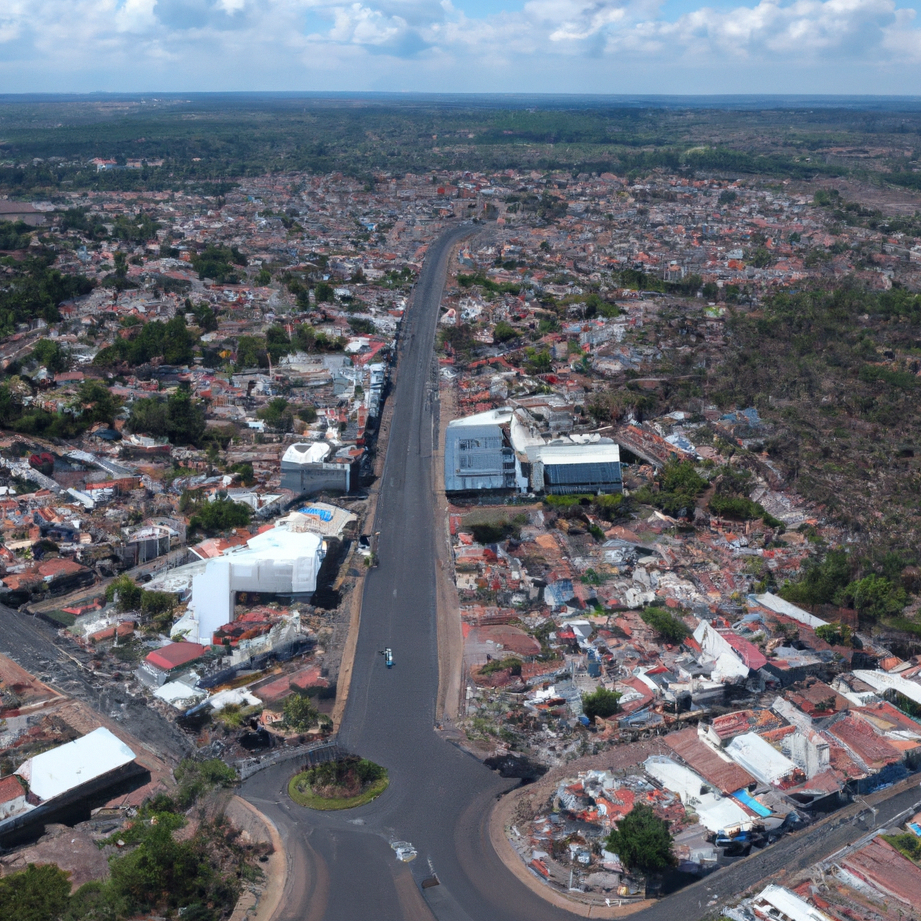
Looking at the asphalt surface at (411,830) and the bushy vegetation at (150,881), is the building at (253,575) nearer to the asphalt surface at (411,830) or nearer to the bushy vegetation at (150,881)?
the asphalt surface at (411,830)

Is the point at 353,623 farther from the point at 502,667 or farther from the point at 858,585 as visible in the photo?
the point at 858,585

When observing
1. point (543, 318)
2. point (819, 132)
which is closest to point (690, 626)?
point (543, 318)

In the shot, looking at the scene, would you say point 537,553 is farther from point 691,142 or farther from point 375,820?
point 691,142

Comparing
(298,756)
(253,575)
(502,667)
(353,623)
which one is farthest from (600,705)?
(253,575)

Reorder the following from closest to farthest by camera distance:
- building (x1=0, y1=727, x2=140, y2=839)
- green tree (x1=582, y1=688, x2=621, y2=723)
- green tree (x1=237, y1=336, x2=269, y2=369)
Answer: building (x1=0, y1=727, x2=140, y2=839) < green tree (x1=582, y1=688, x2=621, y2=723) < green tree (x1=237, y1=336, x2=269, y2=369)

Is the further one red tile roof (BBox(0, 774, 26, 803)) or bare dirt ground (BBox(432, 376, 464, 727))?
bare dirt ground (BBox(432, 376, 464, 727))

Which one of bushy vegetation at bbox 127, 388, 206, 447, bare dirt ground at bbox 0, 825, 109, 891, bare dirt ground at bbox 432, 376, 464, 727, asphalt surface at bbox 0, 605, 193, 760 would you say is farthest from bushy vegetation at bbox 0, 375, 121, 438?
bare dirt ground at bbox 0, 825, 109, 891

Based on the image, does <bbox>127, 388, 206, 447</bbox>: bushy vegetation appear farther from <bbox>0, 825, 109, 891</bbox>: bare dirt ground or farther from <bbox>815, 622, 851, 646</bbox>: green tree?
<bbox>815, 622, 851, 646</bbox>: green tree
